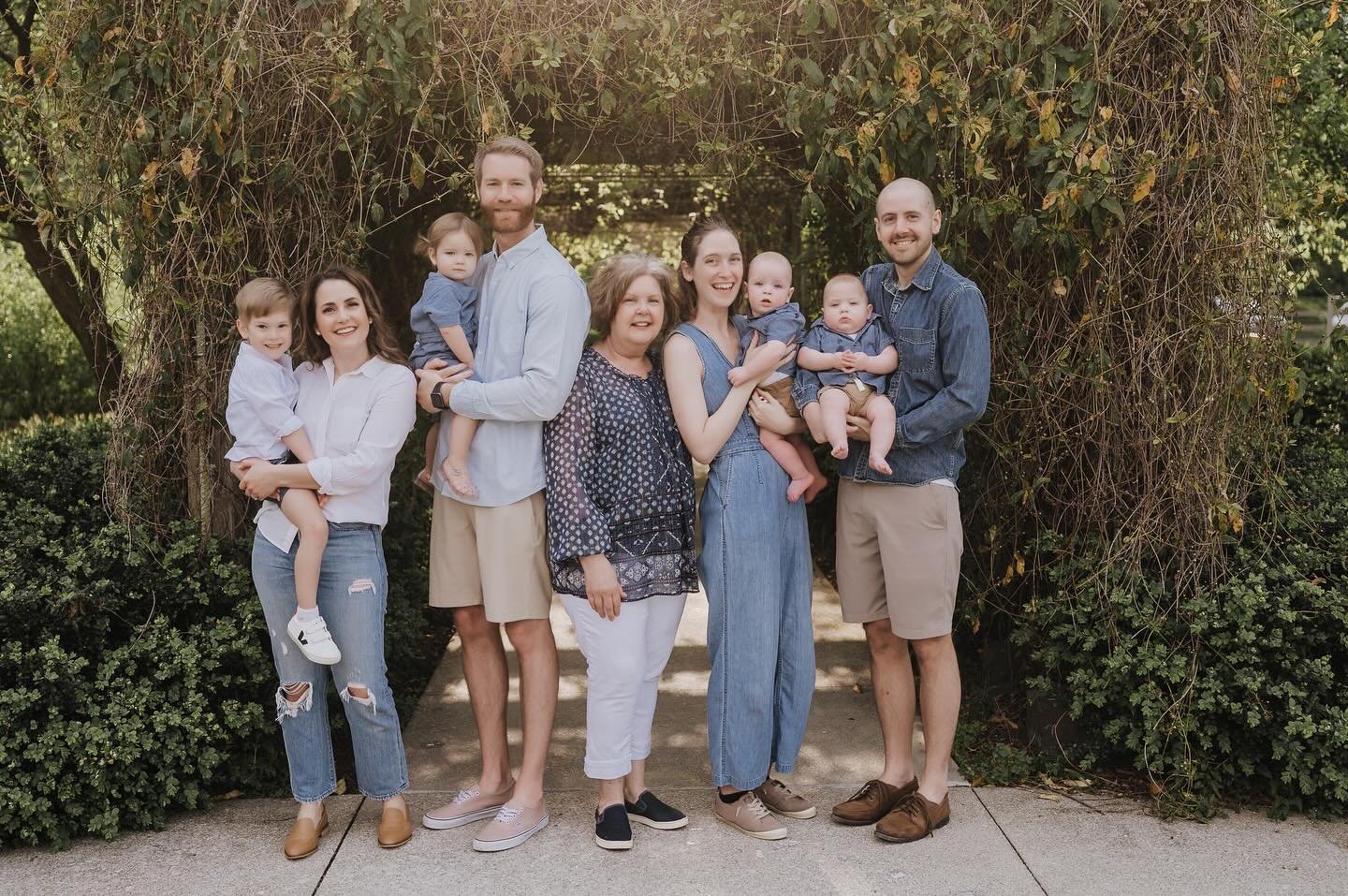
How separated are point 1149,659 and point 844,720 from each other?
1248 millimetres

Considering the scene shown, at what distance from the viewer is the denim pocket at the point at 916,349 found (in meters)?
3.09

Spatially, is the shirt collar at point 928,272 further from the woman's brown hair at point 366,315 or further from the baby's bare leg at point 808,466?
the woman's brown hair at point 366,315

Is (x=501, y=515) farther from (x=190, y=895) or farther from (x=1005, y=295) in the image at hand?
(x=1005, y=295)

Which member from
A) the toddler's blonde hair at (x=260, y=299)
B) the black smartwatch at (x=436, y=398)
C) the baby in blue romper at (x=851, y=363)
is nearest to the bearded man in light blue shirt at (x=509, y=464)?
the black smartwatch at (x=436, y=398)

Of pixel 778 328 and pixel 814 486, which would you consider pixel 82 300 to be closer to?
pixel 778 328

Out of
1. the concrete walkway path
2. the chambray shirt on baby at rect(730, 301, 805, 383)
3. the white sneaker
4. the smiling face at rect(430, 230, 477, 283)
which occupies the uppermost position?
the smiling face at rect(430, 230, 477, 283)

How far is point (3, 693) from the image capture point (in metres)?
2.95

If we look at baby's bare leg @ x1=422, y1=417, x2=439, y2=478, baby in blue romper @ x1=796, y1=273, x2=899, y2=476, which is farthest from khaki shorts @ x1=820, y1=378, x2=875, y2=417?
baby's bare leg @ x1=422, y1=417, x2=439, y2=478

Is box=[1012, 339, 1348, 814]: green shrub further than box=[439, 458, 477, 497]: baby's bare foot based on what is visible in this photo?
Yes

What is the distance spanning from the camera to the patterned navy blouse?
3006 mm

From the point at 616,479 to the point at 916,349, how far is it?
952mm

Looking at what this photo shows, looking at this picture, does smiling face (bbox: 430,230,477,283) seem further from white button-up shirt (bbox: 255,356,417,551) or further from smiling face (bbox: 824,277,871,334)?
smiling face (bbox: 824,277,871,334)

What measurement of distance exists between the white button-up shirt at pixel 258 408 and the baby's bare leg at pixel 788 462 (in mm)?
1348

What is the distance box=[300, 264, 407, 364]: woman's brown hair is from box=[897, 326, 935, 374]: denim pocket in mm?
1466
